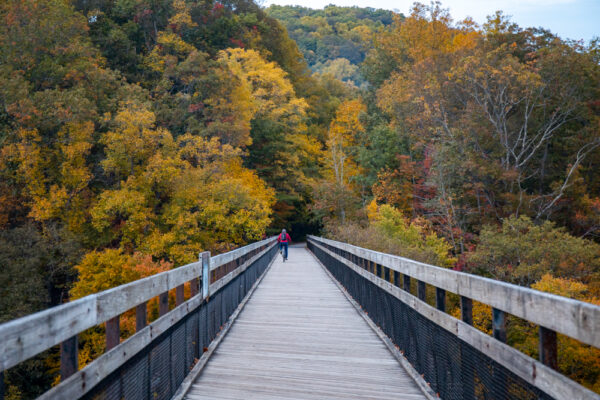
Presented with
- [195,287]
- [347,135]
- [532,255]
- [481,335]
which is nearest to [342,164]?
[347,135]

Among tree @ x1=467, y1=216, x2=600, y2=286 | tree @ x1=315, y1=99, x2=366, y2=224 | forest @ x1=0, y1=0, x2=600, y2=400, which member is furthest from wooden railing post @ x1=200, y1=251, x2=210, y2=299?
tree @ x1=315, y1=99, x2=366, y2=224

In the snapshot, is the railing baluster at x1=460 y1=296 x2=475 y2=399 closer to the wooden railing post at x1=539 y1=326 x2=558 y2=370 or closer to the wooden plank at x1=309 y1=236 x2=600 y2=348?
the wooden plank at x1=309 y1=236 x2=600 y2=348

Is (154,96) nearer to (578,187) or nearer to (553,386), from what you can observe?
(578,187)

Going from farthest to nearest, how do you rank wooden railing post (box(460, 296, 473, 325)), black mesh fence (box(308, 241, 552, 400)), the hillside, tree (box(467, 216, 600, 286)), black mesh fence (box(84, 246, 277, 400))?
1. the hillside
2. tree (box(467, 216, 600, 286))
3. wooden railing post (box(460, 296, 473, 325))
4. black mesh fence (box(84, 246, 277, 400))
5. black mesh fence (box(308, 241, 552, 400))

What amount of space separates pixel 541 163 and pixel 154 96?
2824cm

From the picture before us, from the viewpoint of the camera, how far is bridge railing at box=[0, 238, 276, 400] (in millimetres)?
1648

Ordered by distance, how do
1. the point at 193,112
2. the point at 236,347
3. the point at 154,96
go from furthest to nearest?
the point at 154,96 < the point at 193,112 < the point at 236,347

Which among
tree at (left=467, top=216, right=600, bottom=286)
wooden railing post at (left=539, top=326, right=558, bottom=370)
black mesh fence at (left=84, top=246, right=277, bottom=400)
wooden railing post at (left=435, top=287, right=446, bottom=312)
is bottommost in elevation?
tree at (left=467, top=216, right=600, bottom=286)

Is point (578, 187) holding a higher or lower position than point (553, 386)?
higher

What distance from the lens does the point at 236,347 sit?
15.2 ft

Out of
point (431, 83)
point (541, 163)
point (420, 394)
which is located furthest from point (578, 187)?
point (420, 394)

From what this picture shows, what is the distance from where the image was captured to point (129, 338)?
101 inches

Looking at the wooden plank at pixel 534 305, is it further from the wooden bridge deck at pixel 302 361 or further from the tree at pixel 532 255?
the tree at pixel 532 255

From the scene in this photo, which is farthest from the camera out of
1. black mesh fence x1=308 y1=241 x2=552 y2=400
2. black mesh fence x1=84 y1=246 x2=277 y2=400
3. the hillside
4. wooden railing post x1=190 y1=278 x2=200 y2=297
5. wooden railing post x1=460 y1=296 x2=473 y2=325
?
the hillside
